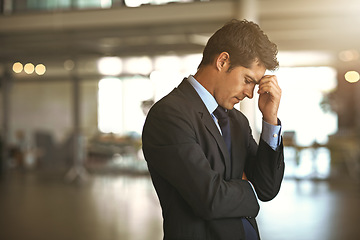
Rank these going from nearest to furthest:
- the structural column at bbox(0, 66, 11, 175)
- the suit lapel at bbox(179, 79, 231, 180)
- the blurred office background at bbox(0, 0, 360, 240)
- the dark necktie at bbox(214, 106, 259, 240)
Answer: the suit lapel at bbox(179, 79, 231, 180) → the dark necktie at bbox(214, 106, 259, 240) → the blurred office background at bbox(0, 0, 360, 240) → the structural column at bbox(0, 66, 11, 175)

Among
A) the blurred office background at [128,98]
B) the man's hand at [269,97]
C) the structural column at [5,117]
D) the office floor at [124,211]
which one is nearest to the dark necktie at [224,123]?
the man's hand at [269,97]

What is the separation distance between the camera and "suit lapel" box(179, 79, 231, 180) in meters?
1.70

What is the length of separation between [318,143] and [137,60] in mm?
4509

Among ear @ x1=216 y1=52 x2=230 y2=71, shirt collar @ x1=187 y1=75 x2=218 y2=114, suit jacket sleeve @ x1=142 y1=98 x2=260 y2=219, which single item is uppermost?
ear @ x1=216 y1=52 x2=230 y2=71

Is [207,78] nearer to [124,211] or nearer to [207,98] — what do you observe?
[207,98]

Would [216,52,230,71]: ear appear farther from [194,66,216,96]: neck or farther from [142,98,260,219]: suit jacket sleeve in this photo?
[142,98,260,219]: suit jacket sleeve

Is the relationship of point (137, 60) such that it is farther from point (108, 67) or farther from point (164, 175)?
point (164, 175)

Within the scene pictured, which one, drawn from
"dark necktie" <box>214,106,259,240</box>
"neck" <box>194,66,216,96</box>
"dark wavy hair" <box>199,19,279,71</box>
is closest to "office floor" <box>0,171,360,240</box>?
"dark necktie" <box>214,106,259,240</box>

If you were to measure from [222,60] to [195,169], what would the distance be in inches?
15.8

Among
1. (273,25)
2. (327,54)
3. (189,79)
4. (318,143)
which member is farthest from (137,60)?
(189,79)

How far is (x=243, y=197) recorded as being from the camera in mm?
1676

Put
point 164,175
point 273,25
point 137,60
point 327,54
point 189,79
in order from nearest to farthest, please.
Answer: point 164,175 → point 189,79 → point 273,25 → point 137,60 → point 327,54

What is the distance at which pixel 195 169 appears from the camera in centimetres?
159

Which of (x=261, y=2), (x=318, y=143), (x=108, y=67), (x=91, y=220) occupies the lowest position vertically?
(x=91, y=220)
